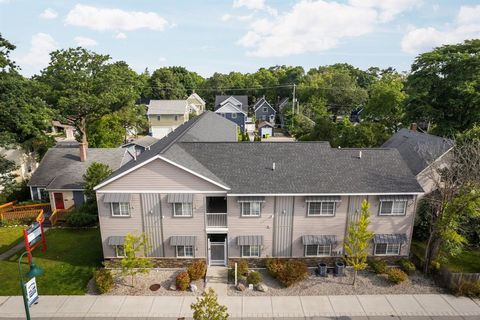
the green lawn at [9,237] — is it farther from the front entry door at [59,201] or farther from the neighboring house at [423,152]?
the neighboring house at [423,152]

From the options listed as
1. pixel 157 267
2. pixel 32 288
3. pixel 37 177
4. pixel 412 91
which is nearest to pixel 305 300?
pixel 157 267

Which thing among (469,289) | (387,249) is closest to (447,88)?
(387,249)

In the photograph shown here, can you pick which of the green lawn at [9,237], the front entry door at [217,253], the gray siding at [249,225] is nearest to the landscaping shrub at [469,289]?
the gray siding at [249,225]

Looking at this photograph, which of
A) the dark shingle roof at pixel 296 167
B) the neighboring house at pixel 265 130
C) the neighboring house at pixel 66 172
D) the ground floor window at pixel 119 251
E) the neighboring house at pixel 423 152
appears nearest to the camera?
the dark shingle roof at pixel 296 167

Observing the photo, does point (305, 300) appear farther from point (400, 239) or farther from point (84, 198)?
point (84, 198)

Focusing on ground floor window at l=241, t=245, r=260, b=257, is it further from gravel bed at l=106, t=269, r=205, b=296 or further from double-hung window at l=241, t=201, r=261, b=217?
gravel bed at l=106, t=269, r=205, b=296

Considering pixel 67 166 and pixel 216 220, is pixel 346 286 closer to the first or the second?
pixel 216 220
